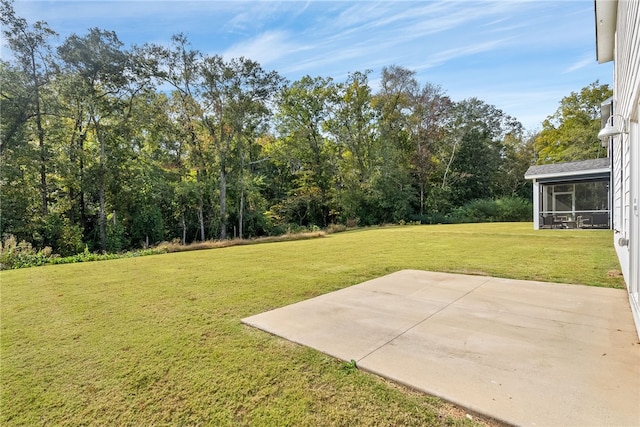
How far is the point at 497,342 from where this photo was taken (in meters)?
2.62

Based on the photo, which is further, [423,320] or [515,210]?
[515,210]

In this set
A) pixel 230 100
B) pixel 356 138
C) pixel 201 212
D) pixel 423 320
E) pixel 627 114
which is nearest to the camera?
pixel 423 320

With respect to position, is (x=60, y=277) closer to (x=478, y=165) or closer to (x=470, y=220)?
(x=470, y=220)

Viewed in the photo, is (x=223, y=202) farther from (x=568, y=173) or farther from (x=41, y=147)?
(x=568, y=173)

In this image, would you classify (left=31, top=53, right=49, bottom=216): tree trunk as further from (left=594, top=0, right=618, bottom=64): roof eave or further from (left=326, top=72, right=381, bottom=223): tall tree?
(left=594, top=0, right=618, bottom=64): roof eave

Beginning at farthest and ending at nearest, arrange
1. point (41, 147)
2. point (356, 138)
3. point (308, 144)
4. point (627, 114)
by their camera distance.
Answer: point (356, 138), point (308, 144), point (41, 147), point (627, 114)

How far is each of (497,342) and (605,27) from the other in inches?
230

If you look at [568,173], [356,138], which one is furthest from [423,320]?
[356,138]

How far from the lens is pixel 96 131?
1511 cm

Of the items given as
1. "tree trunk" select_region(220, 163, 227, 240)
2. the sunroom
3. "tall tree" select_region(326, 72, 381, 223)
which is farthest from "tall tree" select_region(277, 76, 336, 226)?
the sunroom

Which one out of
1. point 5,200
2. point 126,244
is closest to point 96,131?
point 5,200

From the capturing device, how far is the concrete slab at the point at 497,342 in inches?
71.9

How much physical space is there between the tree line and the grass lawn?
35.2 ft

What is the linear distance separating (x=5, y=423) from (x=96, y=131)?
16.7 metres
